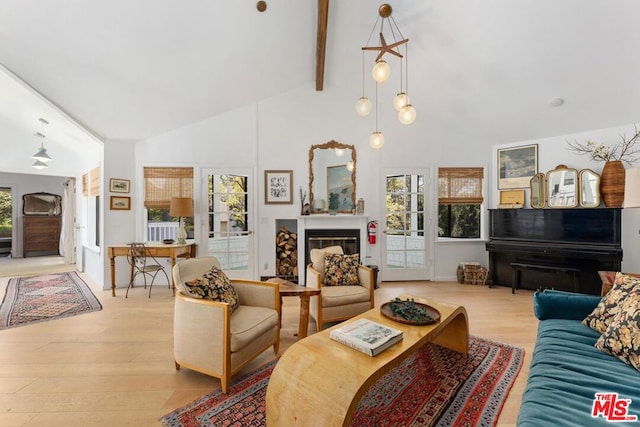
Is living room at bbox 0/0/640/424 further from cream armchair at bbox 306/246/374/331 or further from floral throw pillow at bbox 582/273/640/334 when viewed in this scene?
floral throw pillow at bbox 582/273/640/334

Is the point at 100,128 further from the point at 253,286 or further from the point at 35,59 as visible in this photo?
the point at 253,286

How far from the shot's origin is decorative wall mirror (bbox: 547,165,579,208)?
13.5 ft

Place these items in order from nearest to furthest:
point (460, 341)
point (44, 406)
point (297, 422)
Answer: point (297, 422)
point (44, 406)
point (460, 341)

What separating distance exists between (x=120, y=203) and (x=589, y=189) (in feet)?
22.9

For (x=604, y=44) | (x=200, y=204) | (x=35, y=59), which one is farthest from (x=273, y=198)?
(x=604, y=44)

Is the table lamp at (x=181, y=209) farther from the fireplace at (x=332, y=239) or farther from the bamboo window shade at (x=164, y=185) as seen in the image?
the fireplace at (x=332, y=239)

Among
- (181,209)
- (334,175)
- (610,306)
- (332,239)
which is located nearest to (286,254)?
(332,239)

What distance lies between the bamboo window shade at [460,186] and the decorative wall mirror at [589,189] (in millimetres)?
1317

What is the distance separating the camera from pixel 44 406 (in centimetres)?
189

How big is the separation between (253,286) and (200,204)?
108 inches

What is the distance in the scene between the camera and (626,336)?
1642mm

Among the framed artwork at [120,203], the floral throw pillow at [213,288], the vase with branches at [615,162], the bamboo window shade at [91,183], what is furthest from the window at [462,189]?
the bamboo window shade at [91,183]

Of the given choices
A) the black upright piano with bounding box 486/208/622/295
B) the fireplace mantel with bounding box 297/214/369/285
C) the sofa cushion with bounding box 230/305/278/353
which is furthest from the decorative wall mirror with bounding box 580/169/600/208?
the sofa cushion with bounding box 230/305/278/353

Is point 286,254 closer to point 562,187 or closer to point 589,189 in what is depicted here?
point 562,187
